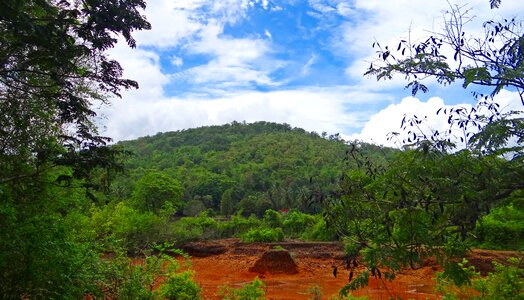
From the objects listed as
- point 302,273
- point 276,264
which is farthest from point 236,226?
point 302,273

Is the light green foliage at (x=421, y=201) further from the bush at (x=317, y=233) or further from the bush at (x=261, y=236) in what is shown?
the bush at (x=261, y=236)

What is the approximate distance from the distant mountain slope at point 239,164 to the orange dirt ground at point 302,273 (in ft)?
39.5

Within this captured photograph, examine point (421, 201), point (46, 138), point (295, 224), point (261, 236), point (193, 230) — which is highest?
point (46, 138)

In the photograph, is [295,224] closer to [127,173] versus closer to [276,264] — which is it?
[276,264]

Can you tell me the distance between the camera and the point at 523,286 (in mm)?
5453

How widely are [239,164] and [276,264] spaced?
55.9 metres

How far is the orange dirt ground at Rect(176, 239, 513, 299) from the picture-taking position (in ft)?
37.8

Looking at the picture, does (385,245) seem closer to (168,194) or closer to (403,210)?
(403,210)

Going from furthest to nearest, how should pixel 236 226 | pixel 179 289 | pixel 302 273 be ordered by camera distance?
pixel 236 226 → pixel 302 273 → pixel 179 289

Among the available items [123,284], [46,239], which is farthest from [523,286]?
[46,239]

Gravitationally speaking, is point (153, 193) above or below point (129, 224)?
above

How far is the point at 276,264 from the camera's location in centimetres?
1566

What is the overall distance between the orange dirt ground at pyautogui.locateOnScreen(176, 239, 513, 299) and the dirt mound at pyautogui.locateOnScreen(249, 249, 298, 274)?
Answer: 17 cm

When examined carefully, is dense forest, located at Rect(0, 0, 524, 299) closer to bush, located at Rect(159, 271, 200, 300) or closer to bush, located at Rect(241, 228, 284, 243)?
bush, located at Rect(159, 271, 200, 300)
